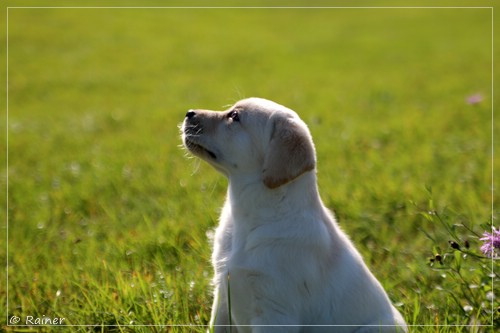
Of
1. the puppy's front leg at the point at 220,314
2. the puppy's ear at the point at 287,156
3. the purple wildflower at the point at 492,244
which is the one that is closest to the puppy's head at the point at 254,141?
the puppy's ear at the point at 287,156

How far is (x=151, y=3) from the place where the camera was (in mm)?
24344

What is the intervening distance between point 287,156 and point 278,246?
44cm

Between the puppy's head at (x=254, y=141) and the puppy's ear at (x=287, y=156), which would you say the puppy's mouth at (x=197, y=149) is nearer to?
the puppy's head at (x=254, y=141)

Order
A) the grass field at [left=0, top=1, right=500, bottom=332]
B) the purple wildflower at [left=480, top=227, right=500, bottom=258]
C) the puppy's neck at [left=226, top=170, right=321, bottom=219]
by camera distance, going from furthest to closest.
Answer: the grass field at [left=0, top=1, right=500, bottom=332]
the puppy's neck at [left=226, top=170, right=321, bottom=219]
the purple wildflower at [left=480, top=227, right=500, bottom=258]

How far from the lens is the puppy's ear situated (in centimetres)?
325

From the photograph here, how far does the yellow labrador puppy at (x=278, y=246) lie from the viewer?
3.24 meters

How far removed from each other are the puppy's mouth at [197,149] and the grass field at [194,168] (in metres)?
0.19

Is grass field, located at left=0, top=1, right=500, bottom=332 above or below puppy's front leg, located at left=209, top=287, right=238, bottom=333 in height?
below

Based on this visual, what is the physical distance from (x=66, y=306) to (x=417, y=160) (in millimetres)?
4400

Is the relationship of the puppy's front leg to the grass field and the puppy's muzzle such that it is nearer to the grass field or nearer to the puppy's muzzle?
the grass field

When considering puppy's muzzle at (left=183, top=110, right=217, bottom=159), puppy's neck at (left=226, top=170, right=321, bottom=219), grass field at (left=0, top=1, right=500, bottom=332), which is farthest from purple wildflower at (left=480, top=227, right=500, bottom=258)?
puppy's muzzle at (left=183, top=110, right=217, bottom=159)

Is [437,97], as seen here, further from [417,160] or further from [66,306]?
[66,306]

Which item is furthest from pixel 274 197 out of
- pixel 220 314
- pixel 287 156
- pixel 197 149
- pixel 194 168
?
pixel 194 168

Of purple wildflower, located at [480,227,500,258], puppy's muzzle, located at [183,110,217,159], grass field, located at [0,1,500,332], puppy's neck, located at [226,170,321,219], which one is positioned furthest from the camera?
grass field, located at [0,1,500,332]
